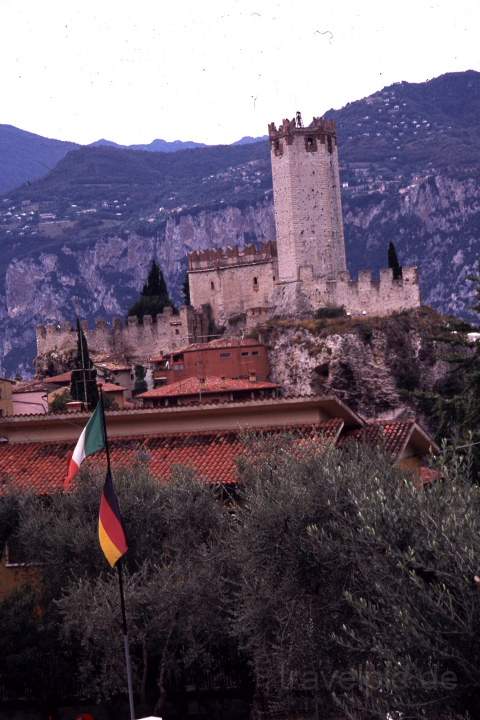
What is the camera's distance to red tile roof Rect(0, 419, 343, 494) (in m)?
30.4

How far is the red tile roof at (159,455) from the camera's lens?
1198 inches

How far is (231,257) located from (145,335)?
6979 mm

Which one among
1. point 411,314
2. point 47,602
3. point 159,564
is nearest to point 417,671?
point 159,564

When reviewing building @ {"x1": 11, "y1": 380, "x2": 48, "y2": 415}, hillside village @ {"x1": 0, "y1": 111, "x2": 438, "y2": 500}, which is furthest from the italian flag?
building @ {"x1": 11, "y1": 380, "x2": 48, "y2": 415}

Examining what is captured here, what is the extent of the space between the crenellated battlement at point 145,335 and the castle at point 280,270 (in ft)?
0.19

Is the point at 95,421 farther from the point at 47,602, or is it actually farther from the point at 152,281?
the point at 152,281

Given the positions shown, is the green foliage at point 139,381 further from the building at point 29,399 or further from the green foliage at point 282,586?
the green foliage at point 282,586

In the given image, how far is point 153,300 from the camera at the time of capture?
4190 inches

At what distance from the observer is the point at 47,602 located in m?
28.6

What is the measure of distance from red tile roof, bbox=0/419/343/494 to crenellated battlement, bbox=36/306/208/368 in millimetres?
59816

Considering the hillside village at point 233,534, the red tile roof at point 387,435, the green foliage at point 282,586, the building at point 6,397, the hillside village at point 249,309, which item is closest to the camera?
the green foliage at point 282,586

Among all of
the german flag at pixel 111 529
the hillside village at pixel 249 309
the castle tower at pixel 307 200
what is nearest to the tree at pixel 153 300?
the hillside village at pixel 249 309

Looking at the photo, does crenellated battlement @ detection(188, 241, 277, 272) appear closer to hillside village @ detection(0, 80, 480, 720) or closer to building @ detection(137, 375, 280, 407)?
building @ detection(137, 375, 280, 407)

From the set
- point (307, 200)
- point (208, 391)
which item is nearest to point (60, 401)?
point (208, 391)
